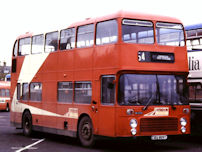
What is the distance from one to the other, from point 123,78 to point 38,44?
6.42 m

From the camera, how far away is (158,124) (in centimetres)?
1448

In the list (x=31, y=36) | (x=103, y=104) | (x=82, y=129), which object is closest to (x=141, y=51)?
(x=103, y=104)

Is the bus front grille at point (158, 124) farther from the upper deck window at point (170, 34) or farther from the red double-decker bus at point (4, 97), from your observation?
the red double-decker bus at point (4, 97)

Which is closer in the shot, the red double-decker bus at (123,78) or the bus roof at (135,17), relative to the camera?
the red double-decker bus at (123,78)

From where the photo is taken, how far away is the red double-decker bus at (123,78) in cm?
1415

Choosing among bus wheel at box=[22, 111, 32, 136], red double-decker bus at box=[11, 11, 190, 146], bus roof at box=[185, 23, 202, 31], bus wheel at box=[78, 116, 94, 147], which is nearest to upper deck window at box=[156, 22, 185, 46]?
red double-decker bus at box=[11, 11, 190, 146]

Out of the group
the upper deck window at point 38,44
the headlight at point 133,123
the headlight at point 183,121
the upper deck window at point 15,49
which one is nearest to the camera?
the headlight at point 133,123

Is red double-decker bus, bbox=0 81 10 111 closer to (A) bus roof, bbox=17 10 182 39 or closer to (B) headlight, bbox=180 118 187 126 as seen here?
(A) bus roof, bbox=17 10 182 39

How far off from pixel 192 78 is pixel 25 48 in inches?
292

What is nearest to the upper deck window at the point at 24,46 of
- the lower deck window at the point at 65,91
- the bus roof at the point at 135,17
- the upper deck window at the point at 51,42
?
the upper deck window at the point at 51,42

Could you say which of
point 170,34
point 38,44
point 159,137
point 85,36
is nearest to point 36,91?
point 38,44

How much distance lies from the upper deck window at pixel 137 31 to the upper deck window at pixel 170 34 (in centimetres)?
28

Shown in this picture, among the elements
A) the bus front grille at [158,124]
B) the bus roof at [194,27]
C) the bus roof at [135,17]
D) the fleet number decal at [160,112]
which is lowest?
the bus front grille at [158,124]

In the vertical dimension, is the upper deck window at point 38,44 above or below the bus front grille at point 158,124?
above
